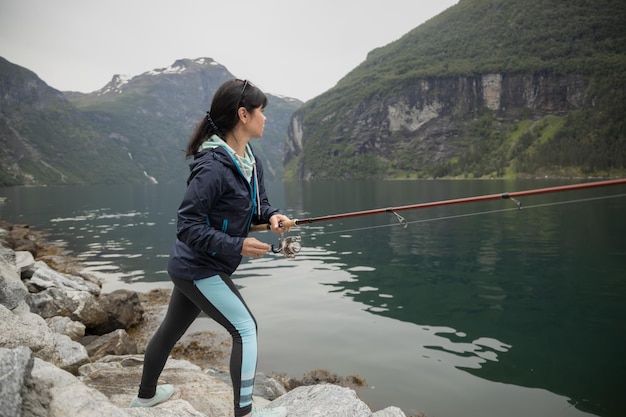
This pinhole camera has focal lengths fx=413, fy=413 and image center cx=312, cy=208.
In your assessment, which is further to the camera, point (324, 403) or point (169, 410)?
point (324, 403)

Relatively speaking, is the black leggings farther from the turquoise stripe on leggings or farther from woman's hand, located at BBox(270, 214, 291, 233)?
woman's hand, located at BBox(270, 214, 291, 233)

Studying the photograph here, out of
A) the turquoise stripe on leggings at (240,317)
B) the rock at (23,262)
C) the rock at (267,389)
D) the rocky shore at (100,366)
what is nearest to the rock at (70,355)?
the rocky shore at (100,366)

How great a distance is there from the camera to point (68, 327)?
1075 centimetres

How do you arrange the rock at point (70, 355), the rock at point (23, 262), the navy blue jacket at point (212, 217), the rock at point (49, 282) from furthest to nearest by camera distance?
the rock at point (23, 262), the rock at point (49, 282), the rock at point (70, 355), the navy blue jacket at point (212, 217)

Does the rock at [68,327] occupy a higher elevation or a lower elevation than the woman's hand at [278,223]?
lower

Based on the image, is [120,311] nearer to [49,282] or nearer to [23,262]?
[49,282]

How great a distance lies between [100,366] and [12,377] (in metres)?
5.12

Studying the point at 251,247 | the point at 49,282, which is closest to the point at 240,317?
the point at 251,247

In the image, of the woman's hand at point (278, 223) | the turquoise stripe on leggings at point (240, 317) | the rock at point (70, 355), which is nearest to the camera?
the turquoise stripe on leggings at point (240, 317)

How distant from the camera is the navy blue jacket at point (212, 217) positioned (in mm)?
3365

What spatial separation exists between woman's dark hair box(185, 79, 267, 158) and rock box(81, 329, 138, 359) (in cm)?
764

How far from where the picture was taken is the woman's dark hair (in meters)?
3.80

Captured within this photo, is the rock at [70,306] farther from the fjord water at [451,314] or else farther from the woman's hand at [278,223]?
the woman's hand at [278,223]

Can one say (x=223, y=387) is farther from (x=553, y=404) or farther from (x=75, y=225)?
(x=75, y=225)
